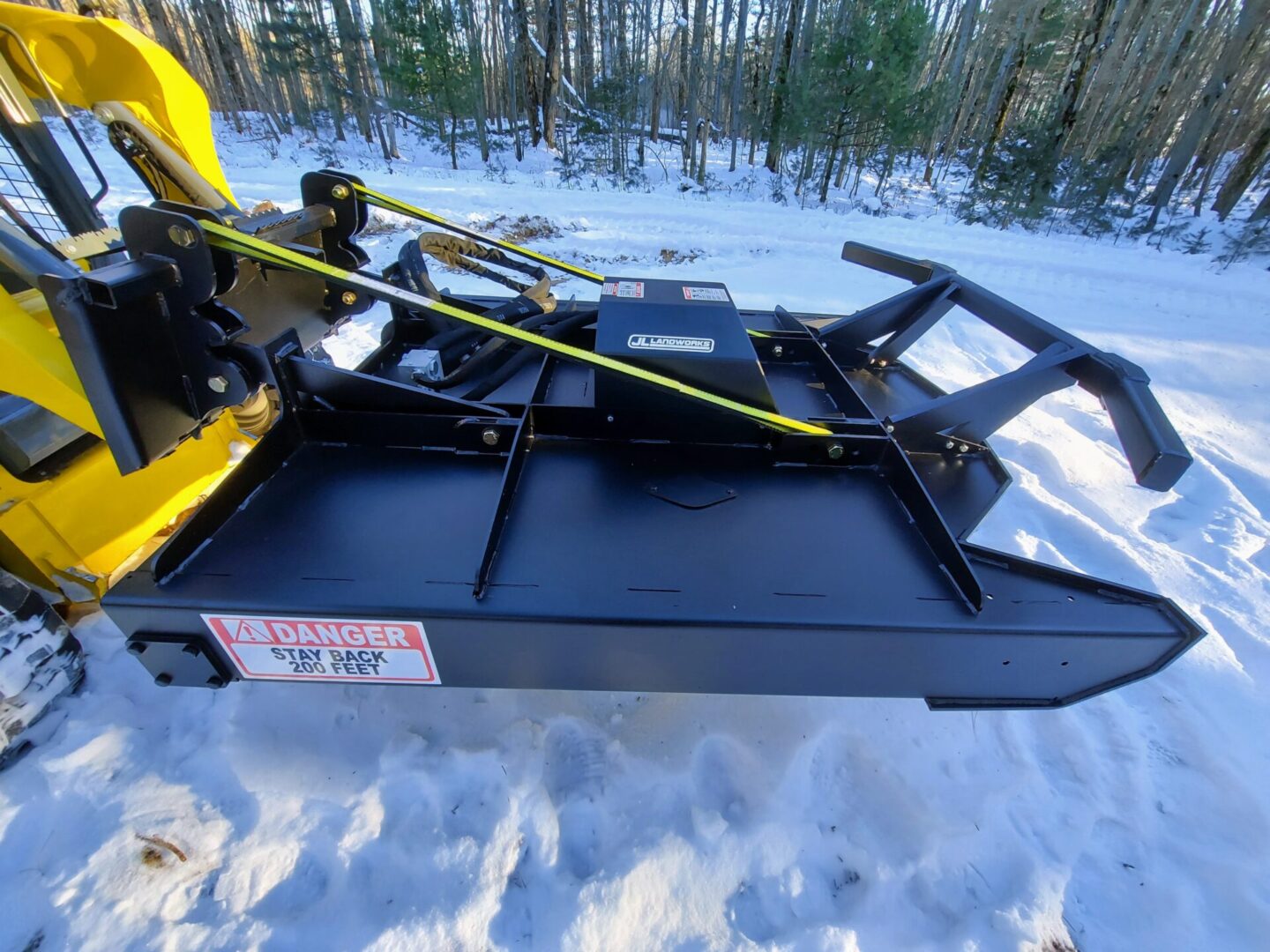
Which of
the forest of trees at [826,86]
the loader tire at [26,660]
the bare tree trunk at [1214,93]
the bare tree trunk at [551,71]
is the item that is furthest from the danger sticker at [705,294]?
the bare tree trunk at [551,71]

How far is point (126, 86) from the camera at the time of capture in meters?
2.45

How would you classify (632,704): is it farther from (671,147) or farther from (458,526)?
(671,147)

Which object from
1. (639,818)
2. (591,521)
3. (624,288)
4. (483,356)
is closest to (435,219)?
(483,356)

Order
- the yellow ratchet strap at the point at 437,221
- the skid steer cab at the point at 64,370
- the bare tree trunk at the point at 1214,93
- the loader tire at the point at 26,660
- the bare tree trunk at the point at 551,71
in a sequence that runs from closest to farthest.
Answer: the skid steer cab at the point at 64,370, the loader tire at the point at 26,660, the yellow ratchet strap at the point at 437,221, the bare tree trunk at the point at 1214,93, the bare tree trunk at the point at 551,71

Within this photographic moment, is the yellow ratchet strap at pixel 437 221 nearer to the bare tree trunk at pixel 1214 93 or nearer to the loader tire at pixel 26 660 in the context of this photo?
the loader tire at pixel 26 660

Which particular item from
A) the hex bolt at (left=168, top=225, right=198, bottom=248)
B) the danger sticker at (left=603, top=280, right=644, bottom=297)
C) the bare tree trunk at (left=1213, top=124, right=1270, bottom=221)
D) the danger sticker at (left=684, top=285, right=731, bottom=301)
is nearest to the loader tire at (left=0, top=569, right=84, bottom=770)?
the hex bolt at (left=168, top=225, right=198, bottom=248)

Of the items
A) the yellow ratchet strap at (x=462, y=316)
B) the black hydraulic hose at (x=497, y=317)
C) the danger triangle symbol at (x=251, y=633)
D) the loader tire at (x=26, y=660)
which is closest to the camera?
the danger triangle symbol at (x=251, y=633)

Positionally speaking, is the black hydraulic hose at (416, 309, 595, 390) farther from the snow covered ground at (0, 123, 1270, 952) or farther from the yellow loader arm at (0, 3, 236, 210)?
the yellow loader arm at (0, 3, 236, 210)

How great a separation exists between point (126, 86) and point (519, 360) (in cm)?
202

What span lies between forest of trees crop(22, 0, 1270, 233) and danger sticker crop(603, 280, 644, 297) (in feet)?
31.2

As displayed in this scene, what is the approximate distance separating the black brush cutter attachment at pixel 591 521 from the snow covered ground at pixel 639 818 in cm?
51

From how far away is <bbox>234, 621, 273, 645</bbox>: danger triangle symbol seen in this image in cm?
125

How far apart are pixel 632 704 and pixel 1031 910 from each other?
116 centimetres

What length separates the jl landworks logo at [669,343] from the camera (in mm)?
1755
